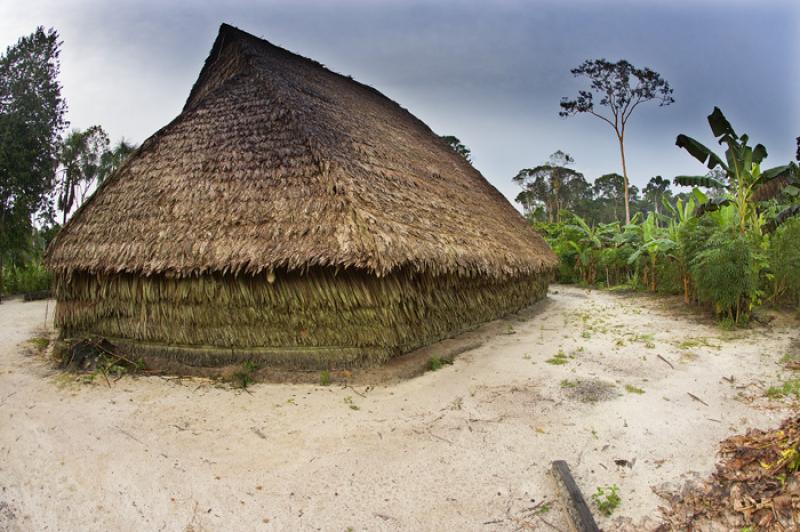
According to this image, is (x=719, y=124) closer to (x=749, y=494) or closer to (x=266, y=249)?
(x=749, y=494)

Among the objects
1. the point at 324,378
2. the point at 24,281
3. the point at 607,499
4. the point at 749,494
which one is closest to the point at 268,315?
the point at 324,378

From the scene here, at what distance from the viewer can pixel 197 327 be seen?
14.8ft

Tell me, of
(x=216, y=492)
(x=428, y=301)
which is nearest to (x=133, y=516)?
(x=216, y=492)

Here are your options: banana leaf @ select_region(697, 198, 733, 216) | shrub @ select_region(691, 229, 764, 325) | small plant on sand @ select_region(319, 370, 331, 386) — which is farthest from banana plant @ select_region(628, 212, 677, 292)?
small plant on sand @ select_region(319, 370, 331, 386)

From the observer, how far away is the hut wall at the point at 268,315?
4234 mm

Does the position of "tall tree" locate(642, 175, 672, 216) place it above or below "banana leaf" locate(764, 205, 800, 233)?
above

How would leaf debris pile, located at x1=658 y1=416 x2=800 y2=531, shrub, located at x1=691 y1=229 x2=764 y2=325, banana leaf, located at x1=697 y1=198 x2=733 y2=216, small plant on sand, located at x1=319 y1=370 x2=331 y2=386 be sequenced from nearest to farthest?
1. leaf debris pile, located at x1=658 y1=416 x2=800 y2=531
2. small plant on sand, located at x1=319 y1=370 x2=331 y2=386
3. shrub, located at x1=691 y1=229 x2=764 y2=325
4. banana leaf, located at x1=697 y1=198 x2=733 y2=216

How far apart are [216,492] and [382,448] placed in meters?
1.15

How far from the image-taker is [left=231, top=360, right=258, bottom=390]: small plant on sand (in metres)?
4.25

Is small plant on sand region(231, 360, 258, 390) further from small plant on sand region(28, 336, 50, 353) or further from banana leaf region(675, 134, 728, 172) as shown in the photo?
banana leaf region(675, 134, 728, 172)

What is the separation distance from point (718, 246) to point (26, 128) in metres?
17.3

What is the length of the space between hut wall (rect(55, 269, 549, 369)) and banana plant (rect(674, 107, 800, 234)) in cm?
600

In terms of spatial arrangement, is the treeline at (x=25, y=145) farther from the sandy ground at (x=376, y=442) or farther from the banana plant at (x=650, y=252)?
the banana plant at (x=650, y=252)

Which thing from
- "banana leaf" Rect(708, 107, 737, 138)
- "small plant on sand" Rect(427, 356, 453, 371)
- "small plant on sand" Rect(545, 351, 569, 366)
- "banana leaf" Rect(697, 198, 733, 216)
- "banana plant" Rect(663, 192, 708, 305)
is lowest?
"small plant on sand" Rect(545, 351, 569, 366)
